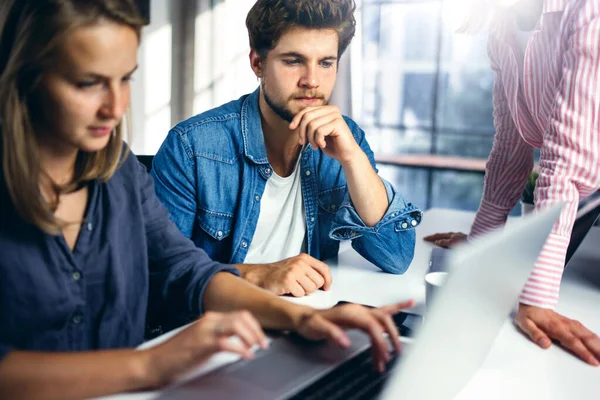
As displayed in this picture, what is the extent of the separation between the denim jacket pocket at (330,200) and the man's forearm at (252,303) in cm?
52

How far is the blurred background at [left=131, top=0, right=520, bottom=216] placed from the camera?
13.6 ft

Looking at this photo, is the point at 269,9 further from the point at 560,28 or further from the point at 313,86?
the point at 560,28

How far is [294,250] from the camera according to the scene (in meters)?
1.37

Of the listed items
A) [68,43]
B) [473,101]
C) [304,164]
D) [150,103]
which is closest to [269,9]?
[304,164]

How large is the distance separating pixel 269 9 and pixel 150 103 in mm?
3111

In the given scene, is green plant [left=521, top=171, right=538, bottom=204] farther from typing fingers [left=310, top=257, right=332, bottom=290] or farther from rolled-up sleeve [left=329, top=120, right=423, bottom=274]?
typing fingers [left=310, top=257, right=332, bottom=290]

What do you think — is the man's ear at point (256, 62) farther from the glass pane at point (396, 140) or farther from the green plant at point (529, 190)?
the glass pane at point (396, 140)

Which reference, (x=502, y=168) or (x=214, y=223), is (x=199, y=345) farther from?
(x=502, y=168)

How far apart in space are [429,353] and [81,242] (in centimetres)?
52

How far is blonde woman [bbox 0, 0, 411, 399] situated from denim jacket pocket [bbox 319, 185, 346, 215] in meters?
0.54

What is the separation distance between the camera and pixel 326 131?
1165 millimetres

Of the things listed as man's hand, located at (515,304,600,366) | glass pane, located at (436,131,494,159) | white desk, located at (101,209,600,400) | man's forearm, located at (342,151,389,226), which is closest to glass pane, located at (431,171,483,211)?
glass pane, located at (436,131,494,159)

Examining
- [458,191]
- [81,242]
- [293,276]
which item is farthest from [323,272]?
[458,191]

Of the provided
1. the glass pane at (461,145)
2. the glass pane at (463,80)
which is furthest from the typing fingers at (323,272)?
the glass pane at (461,145)
